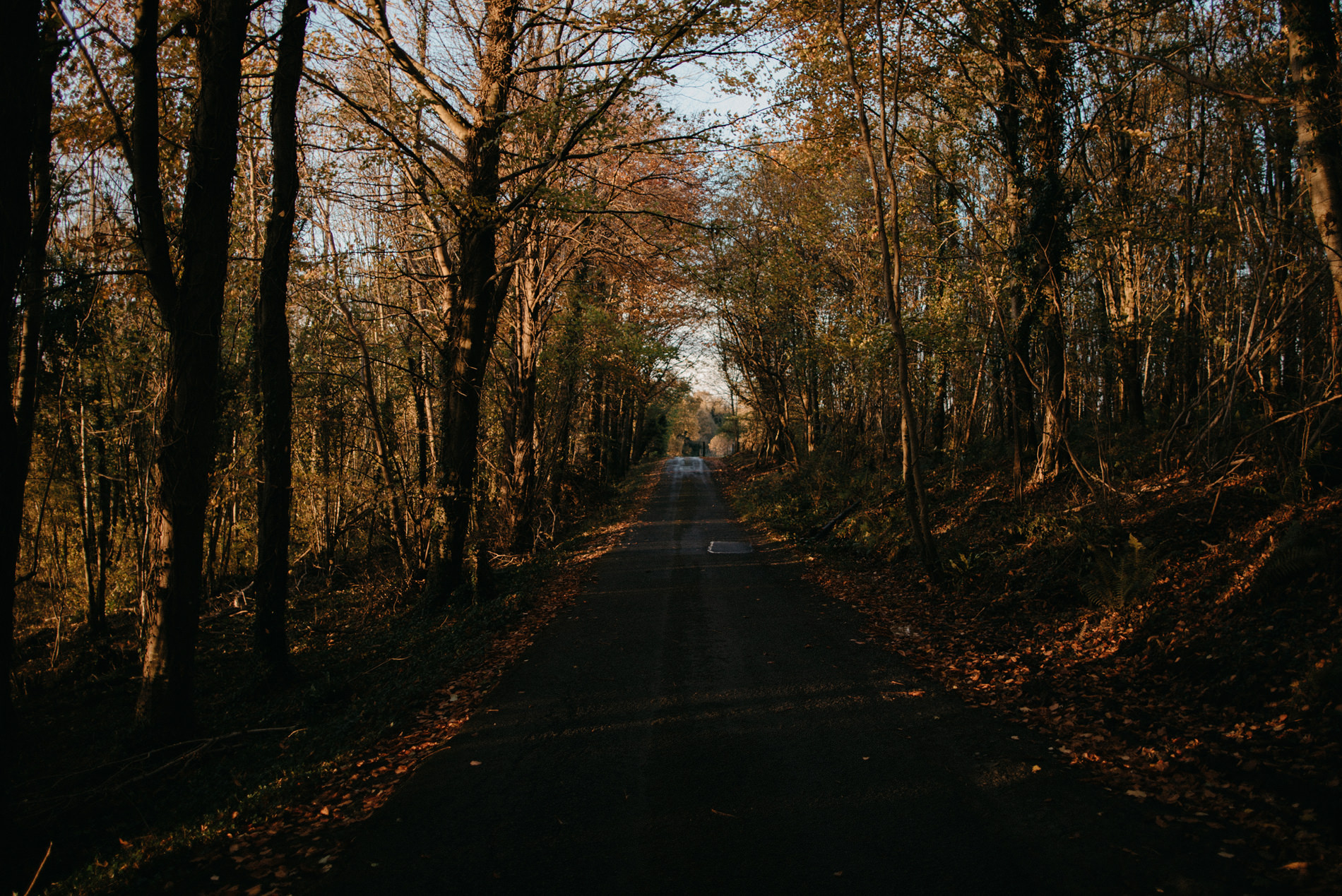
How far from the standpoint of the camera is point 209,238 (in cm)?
635

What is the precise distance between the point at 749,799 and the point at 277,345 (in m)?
7.16

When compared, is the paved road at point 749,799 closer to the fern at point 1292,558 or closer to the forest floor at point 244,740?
the forest floor at point 244,740

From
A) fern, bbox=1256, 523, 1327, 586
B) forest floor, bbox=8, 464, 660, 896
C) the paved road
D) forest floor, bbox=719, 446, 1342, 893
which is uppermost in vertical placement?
fern, bbox=1256, 523, 1327, 586

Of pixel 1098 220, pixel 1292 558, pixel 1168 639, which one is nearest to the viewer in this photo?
pixel 1292 558

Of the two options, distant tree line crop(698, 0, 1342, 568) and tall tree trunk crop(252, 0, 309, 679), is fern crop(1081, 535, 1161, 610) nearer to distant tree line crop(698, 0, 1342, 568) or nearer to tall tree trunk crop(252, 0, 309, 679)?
distant tree line crop(698, 0, 1342, 568)

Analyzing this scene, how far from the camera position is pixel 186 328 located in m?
6.20

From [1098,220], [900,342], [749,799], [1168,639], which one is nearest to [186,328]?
[749,799]

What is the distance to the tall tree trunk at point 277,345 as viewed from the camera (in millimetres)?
7855

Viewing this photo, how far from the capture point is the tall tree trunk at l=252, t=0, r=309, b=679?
309 inches

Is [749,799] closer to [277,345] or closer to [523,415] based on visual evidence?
[277,345]

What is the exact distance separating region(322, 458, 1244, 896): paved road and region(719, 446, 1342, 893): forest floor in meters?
0.43

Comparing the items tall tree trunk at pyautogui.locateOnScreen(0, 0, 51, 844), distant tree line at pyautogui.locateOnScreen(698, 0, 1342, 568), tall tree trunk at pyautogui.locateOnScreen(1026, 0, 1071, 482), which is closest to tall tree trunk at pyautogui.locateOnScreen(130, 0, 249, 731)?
tall tree trunk at pyautogui.locateOnScreen(0, 0, 51, 844)

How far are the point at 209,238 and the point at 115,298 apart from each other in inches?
158

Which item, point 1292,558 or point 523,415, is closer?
point 1292,558
